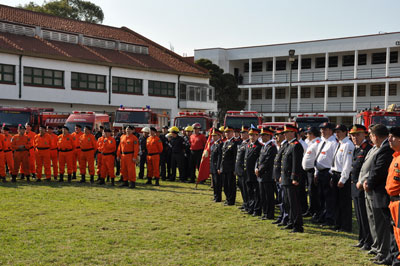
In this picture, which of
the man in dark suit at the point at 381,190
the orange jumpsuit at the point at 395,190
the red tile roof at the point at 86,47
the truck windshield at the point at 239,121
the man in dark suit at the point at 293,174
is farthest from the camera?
the red tile roof at the point at 86,47

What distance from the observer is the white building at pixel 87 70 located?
34.2 m

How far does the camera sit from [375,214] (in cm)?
686

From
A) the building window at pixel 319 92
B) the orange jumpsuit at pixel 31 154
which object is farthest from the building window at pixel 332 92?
the orange jumpsuit at pixel 31 154

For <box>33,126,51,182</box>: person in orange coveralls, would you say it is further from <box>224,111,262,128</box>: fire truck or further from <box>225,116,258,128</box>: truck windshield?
<box>225,116,258,128</box>: truck windshield

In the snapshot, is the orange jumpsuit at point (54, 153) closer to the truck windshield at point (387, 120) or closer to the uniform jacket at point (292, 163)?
the uniform jacket at point (292, 163)

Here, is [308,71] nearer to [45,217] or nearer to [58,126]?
[58,126]

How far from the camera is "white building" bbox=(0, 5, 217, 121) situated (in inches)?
1347

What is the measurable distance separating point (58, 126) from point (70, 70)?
12.5 m

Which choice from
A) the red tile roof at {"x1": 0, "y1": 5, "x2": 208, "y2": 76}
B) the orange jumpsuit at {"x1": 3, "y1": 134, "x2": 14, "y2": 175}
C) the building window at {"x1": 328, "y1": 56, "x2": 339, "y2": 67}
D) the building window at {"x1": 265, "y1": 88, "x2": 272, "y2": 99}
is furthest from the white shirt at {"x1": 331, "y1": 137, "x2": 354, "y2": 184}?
the building window at {"x1": 265, "y1": 88, "x2": 272, "y2": 99}

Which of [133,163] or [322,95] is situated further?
[322,95]

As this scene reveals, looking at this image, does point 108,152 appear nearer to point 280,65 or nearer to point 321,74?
point 321,74

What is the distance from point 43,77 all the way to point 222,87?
20.1 meters

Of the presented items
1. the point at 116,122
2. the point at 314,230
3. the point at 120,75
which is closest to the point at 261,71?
the point at 120,75

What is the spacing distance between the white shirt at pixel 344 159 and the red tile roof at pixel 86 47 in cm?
2909
